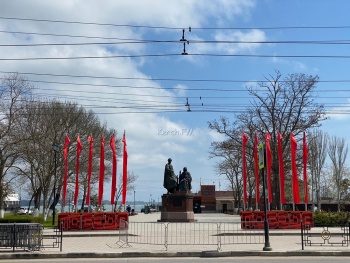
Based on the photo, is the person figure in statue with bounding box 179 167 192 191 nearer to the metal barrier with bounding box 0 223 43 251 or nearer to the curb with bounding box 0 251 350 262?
the curb with bounding box 0 251 350 262

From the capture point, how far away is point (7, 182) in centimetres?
4766

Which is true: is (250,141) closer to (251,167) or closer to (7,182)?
(251,167)

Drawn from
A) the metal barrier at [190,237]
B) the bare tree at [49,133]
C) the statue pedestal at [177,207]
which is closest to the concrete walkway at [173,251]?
the metal barrier at [190,237]

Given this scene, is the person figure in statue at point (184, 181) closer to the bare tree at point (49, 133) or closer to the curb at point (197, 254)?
the bare tree at point (49, 133)

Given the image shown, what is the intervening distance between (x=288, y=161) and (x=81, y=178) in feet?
76.1

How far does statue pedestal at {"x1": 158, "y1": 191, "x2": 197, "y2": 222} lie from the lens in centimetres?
3703

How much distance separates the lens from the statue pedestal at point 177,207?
121 ft

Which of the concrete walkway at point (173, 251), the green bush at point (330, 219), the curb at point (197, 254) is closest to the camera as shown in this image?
the curb at point (197, 254)

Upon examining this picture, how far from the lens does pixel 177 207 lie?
37.2 metres

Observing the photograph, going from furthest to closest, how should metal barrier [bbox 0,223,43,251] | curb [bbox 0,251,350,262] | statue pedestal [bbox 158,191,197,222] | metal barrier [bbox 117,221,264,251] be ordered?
Answer: 1. statue pedestal [bbox 158,191,197,222]
2. metal barrier [bbox 117,221,264,251]
3. metal barrier [bbox 0,223,43,251]
4. curb [bbox 0,251,350,262]

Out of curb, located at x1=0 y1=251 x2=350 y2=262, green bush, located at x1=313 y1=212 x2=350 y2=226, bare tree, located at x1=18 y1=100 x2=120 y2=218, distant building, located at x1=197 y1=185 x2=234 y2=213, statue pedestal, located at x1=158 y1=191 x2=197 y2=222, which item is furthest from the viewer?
distant building, located at x1=197 y1=185 x2=234 y2=213

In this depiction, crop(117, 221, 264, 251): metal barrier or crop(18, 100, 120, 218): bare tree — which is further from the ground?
crop(18, 100, 120, 218): bare tree

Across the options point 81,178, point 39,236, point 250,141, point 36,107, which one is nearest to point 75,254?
point 39,236

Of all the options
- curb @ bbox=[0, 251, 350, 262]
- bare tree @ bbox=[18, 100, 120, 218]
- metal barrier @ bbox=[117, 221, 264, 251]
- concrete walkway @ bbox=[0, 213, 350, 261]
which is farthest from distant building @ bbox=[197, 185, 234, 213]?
curb @ bbox=[0, 251, 350, 262]
